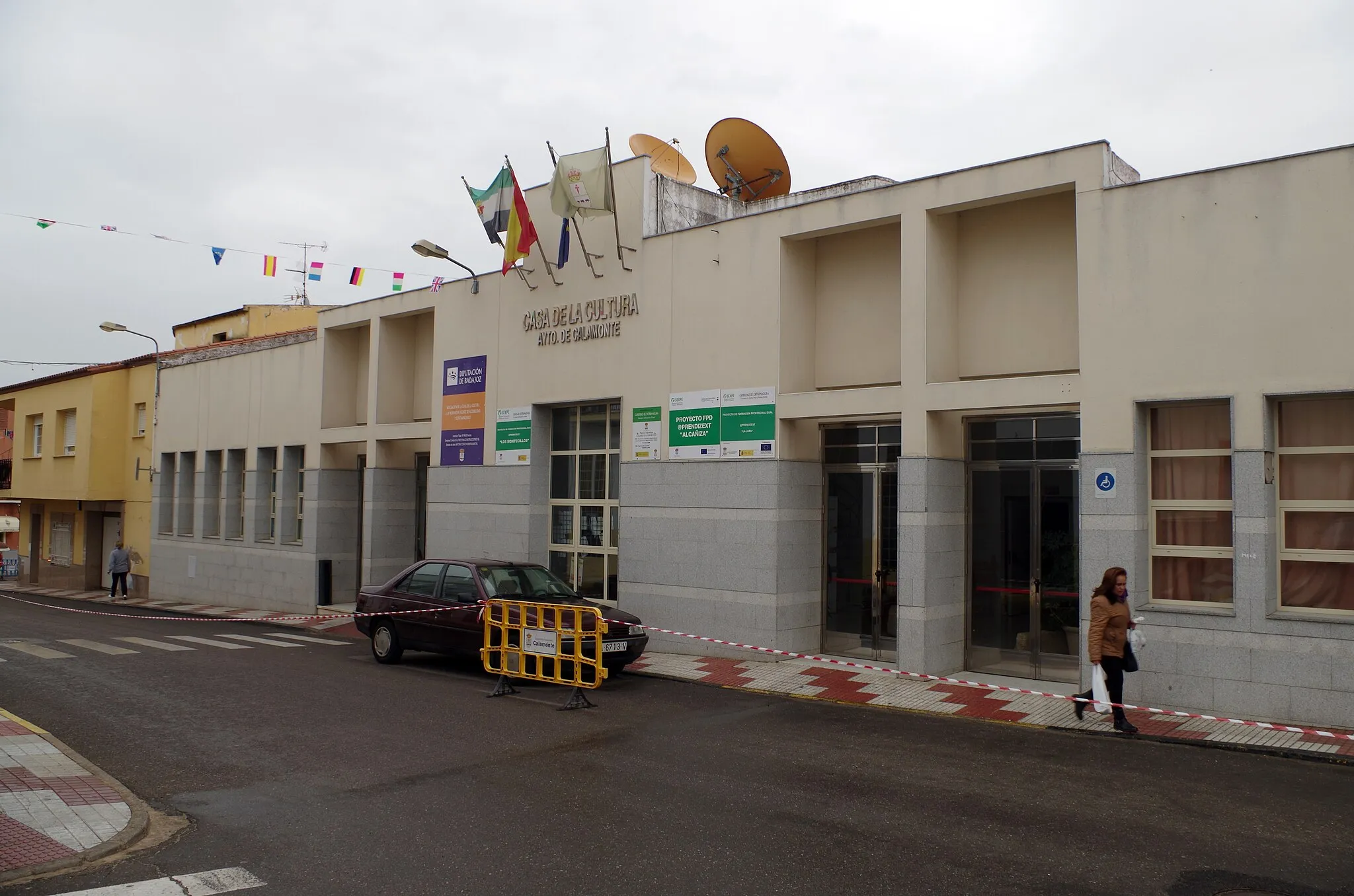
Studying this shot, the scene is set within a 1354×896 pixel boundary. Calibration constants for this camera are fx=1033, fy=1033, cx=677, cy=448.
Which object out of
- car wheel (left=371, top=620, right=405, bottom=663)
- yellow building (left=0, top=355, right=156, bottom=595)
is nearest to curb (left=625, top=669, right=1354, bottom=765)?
car wheel (left=371, top=620, right=405, bottom=663)

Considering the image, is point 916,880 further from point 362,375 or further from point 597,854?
point 362,375

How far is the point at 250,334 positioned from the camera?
31688 millimetres

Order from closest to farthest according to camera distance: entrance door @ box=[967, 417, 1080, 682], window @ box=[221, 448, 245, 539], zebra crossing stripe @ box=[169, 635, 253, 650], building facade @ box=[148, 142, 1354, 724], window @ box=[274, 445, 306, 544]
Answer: building facade @ box=[148, 142, 1354, 724]
entrance door @ box=[967, 417, 1080, 682]
zebra crossing stripe @ box=[169, 635, 253, 650]
window @ box=[274, 445, 306, 544]
window @ box=[221, 448, 245, 539]

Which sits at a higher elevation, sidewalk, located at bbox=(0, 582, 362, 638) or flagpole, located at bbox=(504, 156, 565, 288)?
flagpole, located at bbox=(504, 156, 565, 288)

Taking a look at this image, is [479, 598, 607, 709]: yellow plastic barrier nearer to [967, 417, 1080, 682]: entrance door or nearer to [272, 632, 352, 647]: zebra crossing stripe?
[967, 417, 1080, 682]: entrance door

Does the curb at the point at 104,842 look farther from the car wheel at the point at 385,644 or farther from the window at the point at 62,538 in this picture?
the window at the point at 62,538

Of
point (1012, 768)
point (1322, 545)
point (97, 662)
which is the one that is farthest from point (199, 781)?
point (1322, 545)

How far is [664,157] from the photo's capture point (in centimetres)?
1766

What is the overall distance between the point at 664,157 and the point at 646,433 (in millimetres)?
5205

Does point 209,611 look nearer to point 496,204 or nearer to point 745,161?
point 496,204

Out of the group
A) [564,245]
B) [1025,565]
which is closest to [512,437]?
[564,245]

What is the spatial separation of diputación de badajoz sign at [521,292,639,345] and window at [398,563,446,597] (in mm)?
4547

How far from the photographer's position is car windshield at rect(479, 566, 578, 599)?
13.5 meters

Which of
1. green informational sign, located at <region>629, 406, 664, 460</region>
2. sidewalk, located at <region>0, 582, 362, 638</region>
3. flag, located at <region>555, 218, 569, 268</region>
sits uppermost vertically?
flag, located at <region>555, 218, 569, 268</region>
